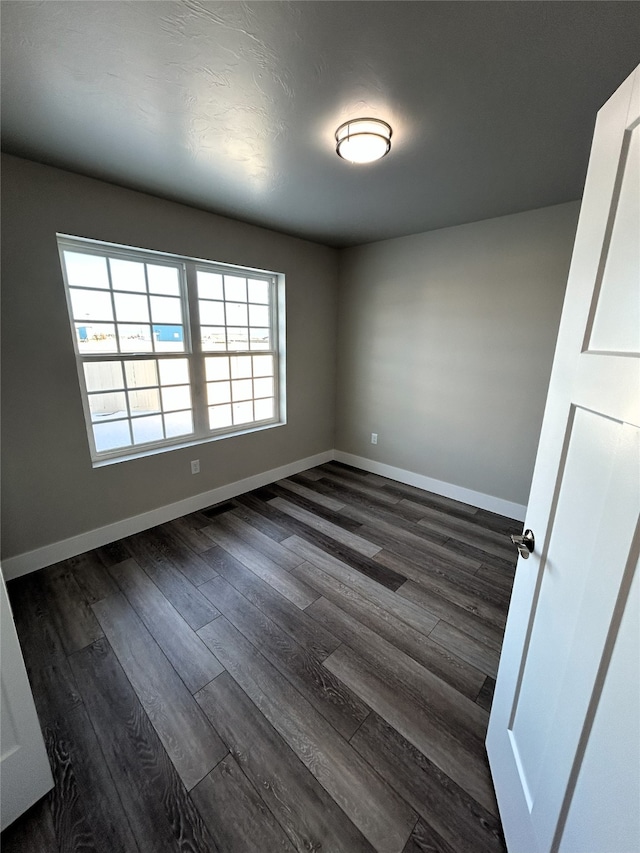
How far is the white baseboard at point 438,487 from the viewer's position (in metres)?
2.92

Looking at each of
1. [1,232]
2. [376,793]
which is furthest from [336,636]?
[1,232]

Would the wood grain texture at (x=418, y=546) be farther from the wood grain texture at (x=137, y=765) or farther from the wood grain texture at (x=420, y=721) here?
the wood grain texture at (x=137, y=765)

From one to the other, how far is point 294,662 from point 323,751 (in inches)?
14.9

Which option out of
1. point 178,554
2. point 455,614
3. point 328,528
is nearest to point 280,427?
point 328,528

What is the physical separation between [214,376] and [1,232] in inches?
61.6

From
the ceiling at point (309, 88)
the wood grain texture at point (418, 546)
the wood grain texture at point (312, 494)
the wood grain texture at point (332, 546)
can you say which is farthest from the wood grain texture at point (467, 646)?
the ceiling at point (309, 88)

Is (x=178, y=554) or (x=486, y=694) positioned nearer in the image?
(x=486, y=694)

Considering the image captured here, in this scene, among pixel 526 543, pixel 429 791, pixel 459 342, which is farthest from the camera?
pixel 459 342

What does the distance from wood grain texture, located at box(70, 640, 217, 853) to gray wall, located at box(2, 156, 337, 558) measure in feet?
3.46

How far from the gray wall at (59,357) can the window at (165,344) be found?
0.40 feet

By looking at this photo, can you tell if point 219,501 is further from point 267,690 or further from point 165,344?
point 267,690

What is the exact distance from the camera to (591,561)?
69 centimetres

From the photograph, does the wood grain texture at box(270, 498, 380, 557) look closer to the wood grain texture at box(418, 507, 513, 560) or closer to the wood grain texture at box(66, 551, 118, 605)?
the wood grain texture at box(418, 507, 513, 560)

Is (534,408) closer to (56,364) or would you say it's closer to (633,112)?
(633,112)
